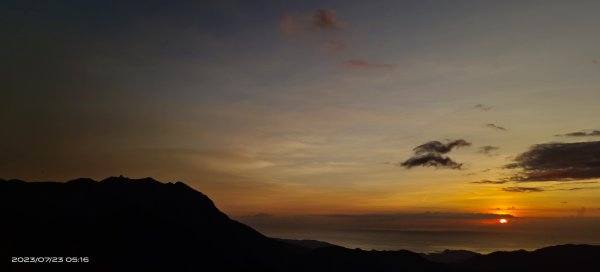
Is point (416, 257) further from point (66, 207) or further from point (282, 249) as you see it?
point (66, 207)

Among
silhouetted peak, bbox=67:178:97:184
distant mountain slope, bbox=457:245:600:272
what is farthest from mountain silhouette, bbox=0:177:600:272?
distant mountain slope, bbox=457:245:600:272

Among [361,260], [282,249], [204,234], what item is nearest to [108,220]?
[204,234]

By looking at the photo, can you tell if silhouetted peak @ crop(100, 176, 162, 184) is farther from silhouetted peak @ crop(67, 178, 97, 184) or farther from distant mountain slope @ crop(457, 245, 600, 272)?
distant mountain slope @ crop(457, 245, 600, 272)

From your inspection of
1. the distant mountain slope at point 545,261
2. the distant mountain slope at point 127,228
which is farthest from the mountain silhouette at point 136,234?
the distant mountain slope at point 545,261

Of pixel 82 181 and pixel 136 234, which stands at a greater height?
pixel 82 181

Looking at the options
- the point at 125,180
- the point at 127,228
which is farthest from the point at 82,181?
the point at 127,228

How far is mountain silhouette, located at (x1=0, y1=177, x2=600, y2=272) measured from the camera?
7694 cm

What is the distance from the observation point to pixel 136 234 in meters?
89.6

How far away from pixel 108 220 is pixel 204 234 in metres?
22.6

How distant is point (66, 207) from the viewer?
290 ft

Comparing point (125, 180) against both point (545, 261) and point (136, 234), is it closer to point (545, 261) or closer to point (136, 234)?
point (136, 234)

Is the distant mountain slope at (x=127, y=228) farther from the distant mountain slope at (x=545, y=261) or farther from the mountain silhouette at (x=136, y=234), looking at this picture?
the distant mountain slope at (x=545, y=261)

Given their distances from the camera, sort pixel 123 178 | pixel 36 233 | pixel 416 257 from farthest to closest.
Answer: pixel 416 257 < pixel 123 178 < pixel 36 233

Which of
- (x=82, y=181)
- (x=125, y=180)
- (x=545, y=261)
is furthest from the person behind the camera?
(x=545, y=261)
